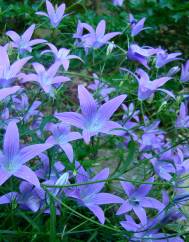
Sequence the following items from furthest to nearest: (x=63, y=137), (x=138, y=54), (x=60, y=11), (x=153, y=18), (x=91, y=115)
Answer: (x=153, y=18) < (x=60, y=11) < (x=138, y=54) < (x=63, y=137) < (x=91, y=115)

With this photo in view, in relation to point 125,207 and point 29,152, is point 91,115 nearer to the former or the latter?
point 29,152

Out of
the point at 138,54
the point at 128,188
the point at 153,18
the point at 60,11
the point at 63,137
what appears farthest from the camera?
the point at 153,18

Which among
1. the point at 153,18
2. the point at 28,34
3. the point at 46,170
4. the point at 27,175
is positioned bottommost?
the point at 153,18

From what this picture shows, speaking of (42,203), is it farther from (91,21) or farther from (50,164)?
(91,21)

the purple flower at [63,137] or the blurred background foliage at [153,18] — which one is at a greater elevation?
the purple flower at [63,137]

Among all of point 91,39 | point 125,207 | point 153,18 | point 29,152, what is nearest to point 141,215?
point 125,207

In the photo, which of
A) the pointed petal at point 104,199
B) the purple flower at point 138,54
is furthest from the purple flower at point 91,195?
the purple flower at point 138,54

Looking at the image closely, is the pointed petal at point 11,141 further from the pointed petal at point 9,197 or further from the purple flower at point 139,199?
the purple flower at point 139,199
